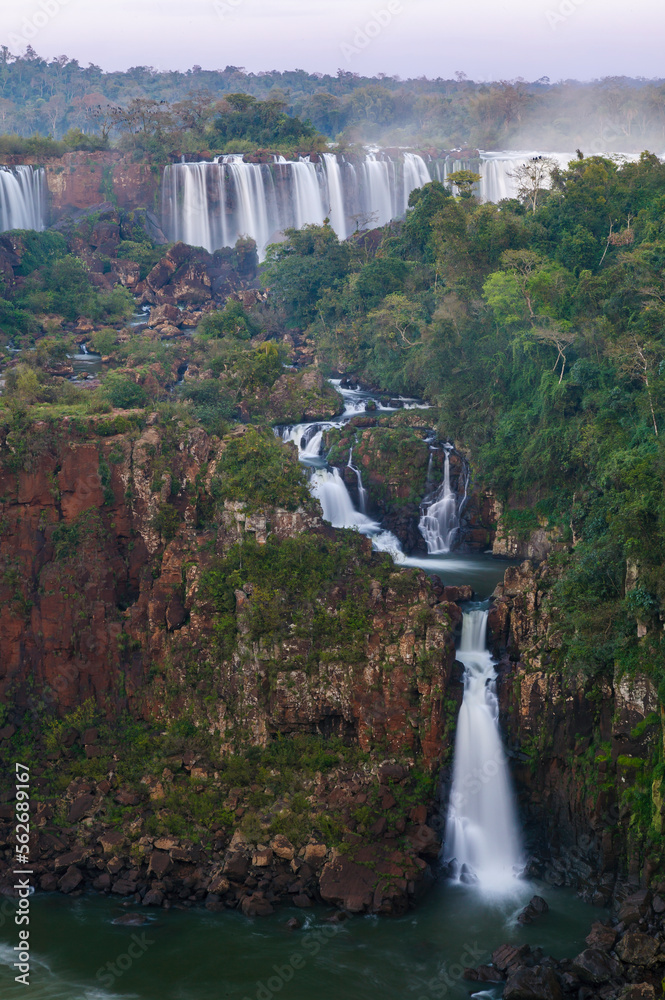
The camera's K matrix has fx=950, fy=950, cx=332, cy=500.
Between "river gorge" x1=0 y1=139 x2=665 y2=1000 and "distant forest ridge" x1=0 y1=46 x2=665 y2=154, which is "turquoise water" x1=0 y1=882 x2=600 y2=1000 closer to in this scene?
"river gorge" x1=0 y1=139 x2=665 y2=1000

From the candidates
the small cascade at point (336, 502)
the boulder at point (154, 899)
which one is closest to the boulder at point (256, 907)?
the boulder at point (154, 899)

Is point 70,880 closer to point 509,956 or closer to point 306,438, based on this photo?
point 509,956

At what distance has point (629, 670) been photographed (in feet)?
58.8

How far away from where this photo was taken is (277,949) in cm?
1655

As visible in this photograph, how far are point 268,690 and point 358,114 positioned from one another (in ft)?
212

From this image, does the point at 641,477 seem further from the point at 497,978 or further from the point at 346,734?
the point at 497,978

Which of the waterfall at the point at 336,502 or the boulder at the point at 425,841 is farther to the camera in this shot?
the waterfall at the point at 336,502

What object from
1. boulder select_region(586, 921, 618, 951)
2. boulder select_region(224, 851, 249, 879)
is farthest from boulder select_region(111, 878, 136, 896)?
boulder select_region(586, 921, 618, 951)

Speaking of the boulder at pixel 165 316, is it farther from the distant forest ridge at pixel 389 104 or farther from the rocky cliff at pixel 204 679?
the distant forest ridge at pixel 389 104

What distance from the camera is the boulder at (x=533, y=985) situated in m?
14.9

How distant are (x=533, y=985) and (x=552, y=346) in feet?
58.3

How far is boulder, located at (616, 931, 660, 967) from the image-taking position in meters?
15.2

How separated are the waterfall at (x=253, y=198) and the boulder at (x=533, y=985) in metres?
38.6

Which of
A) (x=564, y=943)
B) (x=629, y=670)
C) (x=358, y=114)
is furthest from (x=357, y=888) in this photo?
(x=358, y=114)
